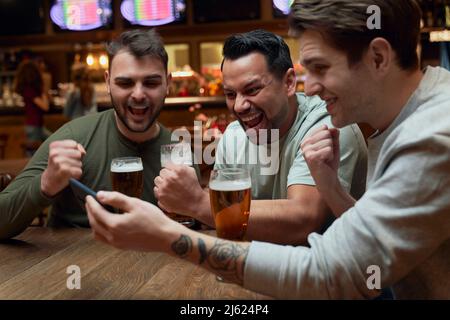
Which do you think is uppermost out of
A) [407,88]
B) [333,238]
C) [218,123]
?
[407,88]

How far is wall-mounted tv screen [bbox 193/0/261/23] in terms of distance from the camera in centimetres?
688

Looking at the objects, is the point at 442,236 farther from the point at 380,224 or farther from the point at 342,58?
the point at 342,58

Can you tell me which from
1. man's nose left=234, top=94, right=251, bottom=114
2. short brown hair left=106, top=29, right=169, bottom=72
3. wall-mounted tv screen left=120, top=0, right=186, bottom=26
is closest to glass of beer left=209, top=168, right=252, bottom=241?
man's nose left=234, top=94, right=251, bottom=114

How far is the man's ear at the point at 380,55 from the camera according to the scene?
1.22 meters

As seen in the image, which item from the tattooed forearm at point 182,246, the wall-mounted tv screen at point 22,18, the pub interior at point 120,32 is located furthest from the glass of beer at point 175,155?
the wall-mounted tv screen at point 22,18

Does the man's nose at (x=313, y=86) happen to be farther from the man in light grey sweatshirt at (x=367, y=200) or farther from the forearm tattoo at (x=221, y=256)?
the forearm tattoo at (x=221, y=256)

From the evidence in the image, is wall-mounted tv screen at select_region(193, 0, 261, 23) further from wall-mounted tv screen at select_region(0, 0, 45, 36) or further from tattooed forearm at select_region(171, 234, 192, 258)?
tattooed forearm at select_region(171, 234, 192, 258)

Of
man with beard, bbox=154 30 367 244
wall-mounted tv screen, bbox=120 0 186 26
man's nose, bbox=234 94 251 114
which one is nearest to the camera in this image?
man with beard, bbox=154 30 367 244

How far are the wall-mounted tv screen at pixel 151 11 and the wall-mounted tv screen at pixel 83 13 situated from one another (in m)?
0.25

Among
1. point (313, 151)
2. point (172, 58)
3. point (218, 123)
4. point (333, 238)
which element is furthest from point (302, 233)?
point (172, 58)

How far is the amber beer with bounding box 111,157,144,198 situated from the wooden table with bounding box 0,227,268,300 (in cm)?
18

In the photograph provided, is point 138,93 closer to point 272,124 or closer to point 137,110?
point 137,110

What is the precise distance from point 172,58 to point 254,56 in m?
6.08

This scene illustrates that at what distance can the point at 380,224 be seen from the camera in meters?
1.04
